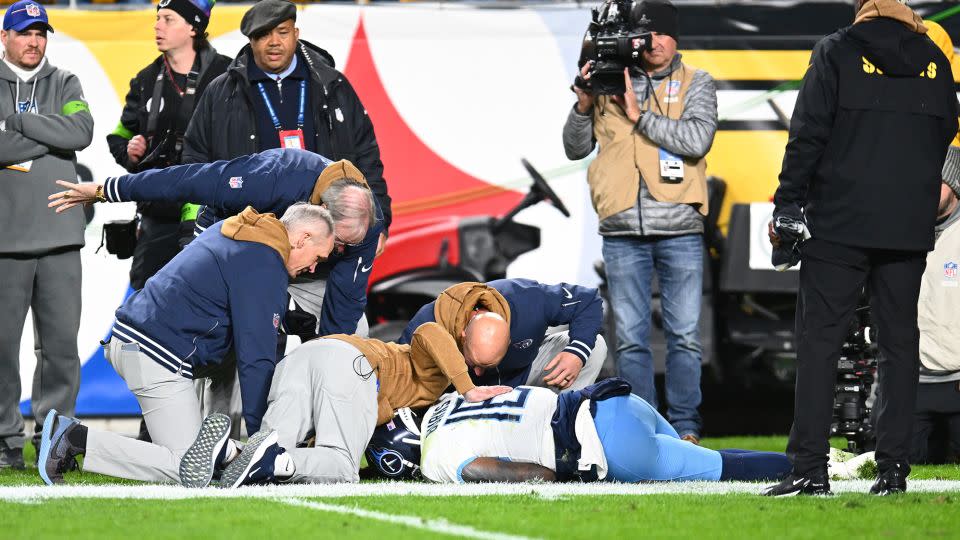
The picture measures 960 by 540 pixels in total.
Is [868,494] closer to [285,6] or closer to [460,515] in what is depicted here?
[460,515]

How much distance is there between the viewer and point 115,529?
4.28 meters

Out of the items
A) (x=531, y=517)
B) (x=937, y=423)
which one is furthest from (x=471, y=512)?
(x=937, y=423)

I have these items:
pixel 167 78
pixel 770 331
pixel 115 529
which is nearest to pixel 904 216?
pixel 115 529

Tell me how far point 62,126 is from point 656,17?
3154 millimetres

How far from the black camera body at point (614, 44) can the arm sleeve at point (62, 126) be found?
2655mm

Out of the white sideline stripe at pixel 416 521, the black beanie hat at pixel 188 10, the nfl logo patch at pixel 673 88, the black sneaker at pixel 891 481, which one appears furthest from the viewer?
the nfl logo patch at pixel 673 88

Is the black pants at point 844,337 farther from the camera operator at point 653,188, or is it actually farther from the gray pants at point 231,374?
the gray pants at point 231,374

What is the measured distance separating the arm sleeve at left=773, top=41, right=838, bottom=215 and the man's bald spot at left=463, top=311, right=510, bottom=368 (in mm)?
1378

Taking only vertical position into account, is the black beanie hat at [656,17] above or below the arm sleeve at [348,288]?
above

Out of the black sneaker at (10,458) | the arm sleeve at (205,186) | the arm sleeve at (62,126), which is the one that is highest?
the arm sleeve at (62,126)

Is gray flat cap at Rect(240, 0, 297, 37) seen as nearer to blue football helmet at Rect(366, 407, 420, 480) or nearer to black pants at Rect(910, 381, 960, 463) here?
blue football helmet at Rect(366, 407, 420, 480)

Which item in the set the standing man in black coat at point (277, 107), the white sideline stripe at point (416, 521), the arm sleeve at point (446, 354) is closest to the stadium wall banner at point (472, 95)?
the standing man in black coat at point (277, 107)

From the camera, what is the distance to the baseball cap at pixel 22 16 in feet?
23.0

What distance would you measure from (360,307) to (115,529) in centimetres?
236
